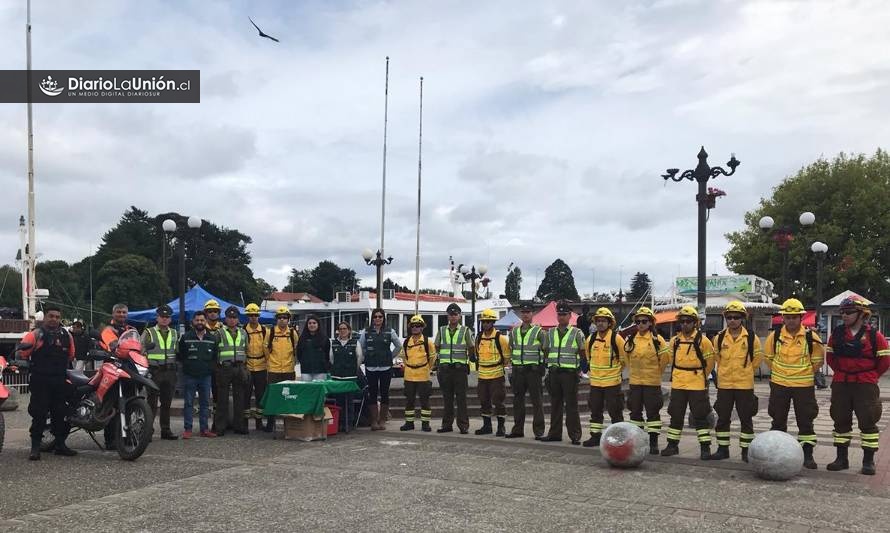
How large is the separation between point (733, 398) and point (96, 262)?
76.4 m

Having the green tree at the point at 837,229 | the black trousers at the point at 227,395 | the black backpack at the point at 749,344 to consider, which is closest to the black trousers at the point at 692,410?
the black backpack at the point at 749,344

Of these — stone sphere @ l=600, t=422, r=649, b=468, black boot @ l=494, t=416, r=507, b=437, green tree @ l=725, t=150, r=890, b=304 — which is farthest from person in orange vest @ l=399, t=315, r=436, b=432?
green tree @ l=725, t=150, r=890, b=304

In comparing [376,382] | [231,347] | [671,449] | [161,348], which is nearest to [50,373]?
[161,348]

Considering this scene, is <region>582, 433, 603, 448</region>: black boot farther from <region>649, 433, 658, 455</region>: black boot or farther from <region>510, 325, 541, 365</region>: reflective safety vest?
<region>510, 325, 541, 365</region>: reflective safety vest

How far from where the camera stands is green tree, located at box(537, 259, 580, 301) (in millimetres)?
101306

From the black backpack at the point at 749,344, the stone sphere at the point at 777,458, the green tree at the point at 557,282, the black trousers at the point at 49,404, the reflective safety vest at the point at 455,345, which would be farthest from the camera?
the green tree at the point at 557,282

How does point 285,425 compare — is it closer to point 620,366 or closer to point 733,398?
point 620,366

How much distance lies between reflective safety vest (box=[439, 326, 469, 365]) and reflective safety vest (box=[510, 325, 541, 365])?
2.78 feet

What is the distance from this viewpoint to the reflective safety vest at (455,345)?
11234mm

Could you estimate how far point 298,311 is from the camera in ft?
115

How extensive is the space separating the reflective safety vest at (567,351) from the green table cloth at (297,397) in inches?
120

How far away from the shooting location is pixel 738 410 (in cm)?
878

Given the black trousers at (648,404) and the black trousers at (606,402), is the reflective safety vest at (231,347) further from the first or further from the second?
the black trousers at (648,404)

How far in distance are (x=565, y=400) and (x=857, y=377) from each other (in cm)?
357
